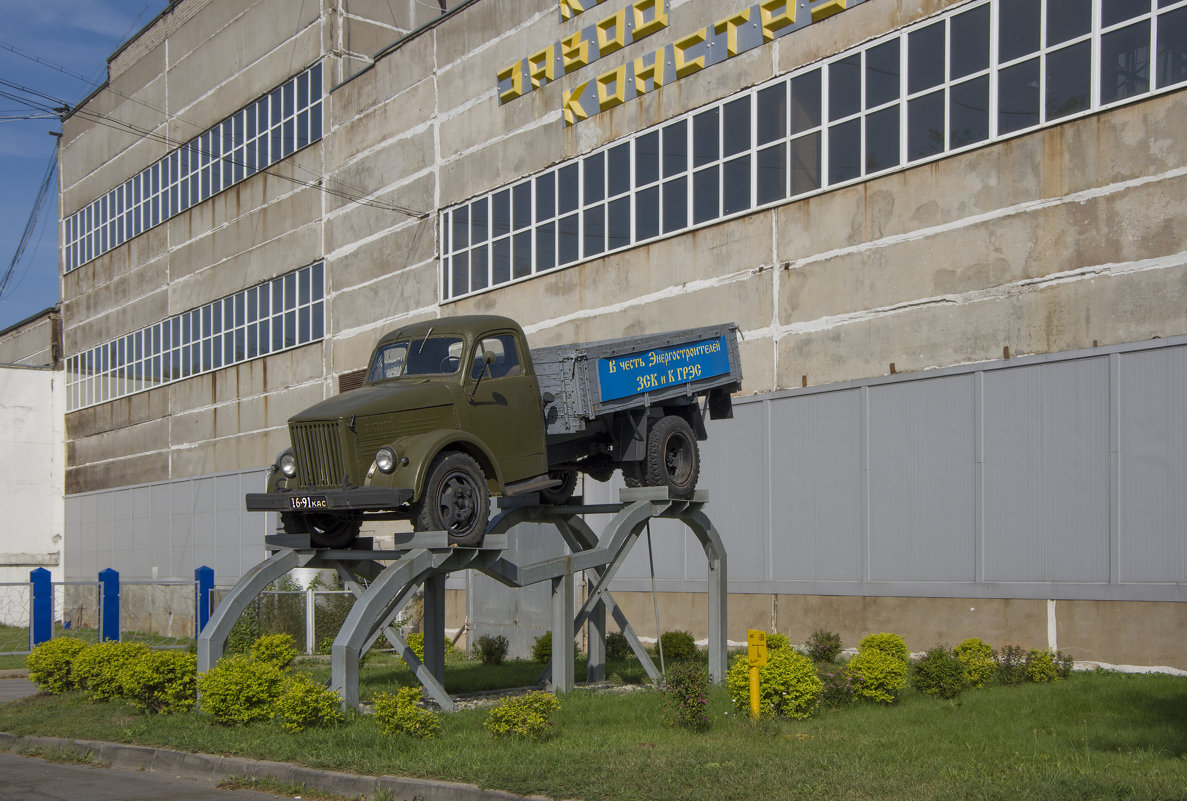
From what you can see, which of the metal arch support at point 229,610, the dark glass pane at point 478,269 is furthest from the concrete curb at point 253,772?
the dark glass pane at point 478,269

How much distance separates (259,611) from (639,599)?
889 centimetres

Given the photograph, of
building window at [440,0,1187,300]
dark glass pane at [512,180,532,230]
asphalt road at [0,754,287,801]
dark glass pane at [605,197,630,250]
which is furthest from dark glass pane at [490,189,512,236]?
asphalt road at [0,754,287,801]

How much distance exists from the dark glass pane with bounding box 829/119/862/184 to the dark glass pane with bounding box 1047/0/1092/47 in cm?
328

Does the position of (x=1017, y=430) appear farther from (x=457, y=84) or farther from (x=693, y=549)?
(x=457, y=84)

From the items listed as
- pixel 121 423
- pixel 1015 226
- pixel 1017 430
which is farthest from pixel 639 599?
pixel 121 423

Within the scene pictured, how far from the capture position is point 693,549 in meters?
21.3

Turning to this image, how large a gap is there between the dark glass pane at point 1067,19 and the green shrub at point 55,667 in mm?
15280

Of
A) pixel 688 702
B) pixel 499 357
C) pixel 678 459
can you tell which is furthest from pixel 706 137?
pixel 688 702

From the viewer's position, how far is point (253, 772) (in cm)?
988

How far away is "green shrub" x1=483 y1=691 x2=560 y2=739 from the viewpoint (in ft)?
34.2

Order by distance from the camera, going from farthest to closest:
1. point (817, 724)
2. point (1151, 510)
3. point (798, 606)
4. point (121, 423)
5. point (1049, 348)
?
point (121, 423) < point (798, 606) < point (1049, 348) < point (1151, 510) < point (817, 724)

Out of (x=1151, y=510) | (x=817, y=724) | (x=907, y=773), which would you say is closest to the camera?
(x=907, y=773)

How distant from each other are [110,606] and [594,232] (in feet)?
40.1

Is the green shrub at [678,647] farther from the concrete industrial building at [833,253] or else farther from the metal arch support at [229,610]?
the metal arch support at [229,610]
